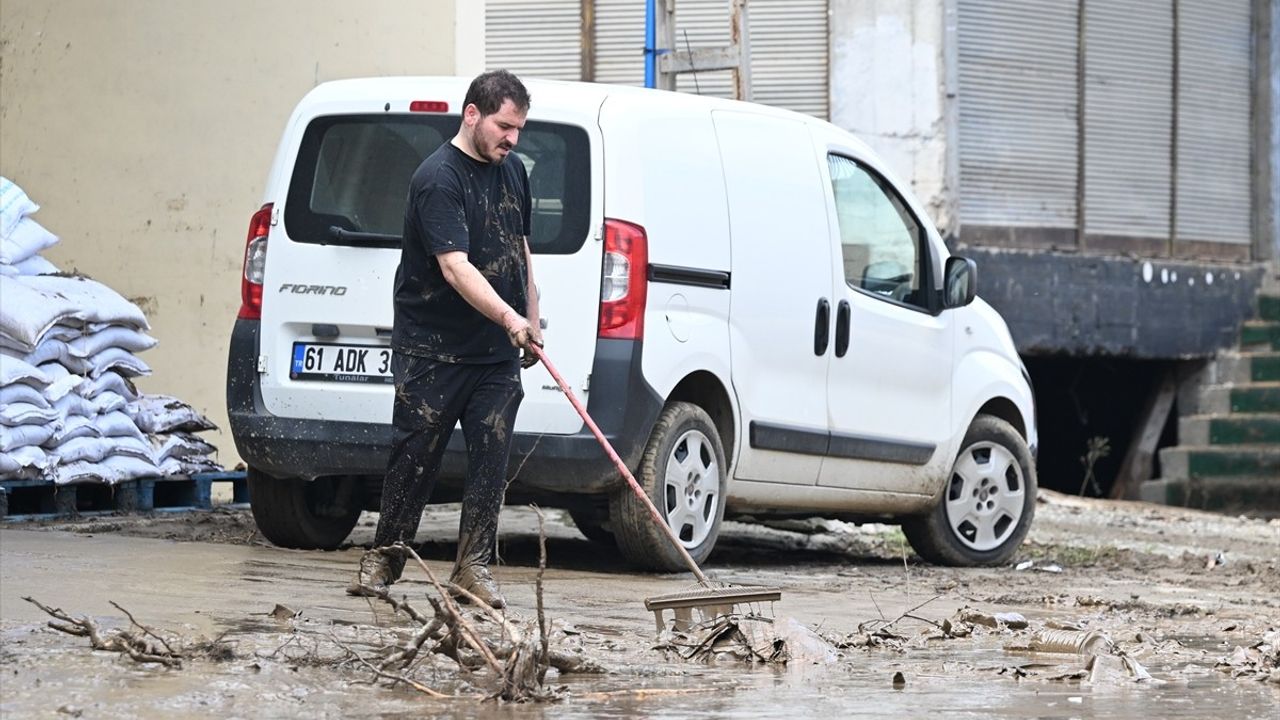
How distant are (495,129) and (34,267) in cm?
442

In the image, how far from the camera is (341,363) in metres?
8.32

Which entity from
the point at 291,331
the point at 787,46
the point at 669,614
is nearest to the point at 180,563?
the point at 291,331

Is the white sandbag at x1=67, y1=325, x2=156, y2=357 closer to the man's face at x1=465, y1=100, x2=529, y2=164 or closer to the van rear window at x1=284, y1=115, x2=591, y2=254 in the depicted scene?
the van rear window at x1=284, y1=115, x2=591, y2=254

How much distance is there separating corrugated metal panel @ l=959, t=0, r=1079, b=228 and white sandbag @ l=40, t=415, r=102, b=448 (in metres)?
8.69

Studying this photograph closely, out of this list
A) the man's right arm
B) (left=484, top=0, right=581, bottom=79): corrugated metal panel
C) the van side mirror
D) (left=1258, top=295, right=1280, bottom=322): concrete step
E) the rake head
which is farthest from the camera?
(left=1258, top=295, right=1280, bottom=322): concrete step

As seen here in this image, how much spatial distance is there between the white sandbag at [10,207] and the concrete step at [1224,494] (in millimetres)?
10492

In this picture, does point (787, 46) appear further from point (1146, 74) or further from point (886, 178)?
point (886, 178)

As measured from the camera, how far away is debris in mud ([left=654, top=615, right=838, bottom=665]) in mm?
5875

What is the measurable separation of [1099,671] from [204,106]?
26.3 ft

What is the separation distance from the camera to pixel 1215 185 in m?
18.3

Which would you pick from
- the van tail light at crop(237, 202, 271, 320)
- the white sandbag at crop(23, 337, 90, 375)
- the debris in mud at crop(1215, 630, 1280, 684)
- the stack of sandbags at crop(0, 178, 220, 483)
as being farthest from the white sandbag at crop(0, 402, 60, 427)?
the debris in mud at crop(1215, 630, 1280, 684)

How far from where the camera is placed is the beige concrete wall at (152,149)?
1220 centimetres

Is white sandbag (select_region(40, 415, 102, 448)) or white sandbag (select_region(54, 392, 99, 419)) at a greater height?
white sandbag (select_region(54, 392, 99, 419))

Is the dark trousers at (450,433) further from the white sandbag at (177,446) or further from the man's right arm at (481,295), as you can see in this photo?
the white sandbag at (177,446)
